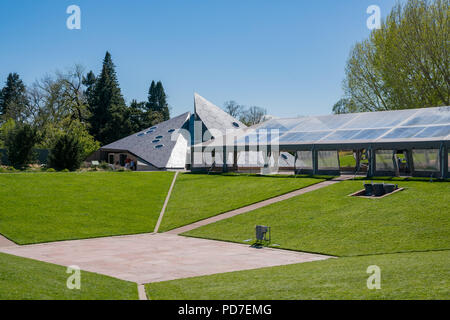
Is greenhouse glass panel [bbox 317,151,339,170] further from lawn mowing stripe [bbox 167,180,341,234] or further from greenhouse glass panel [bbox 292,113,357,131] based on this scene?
lawn mowing stripe [bbox 167,180,341,234]

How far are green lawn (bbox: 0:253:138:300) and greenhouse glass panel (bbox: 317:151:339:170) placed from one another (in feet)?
79.9

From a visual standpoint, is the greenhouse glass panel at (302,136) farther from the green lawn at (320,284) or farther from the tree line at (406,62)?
the green lawn at (320,284)

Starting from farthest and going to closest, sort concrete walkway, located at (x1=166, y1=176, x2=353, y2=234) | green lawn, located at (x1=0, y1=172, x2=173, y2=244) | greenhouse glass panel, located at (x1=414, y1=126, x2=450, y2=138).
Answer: greenhouse glass panel, located at (x1=414, y1=126, x2=450, y2=138)
concrete walkway, located at (x1=166, y1=176, x2=353, y2=234)
green lawn, located at (x1=0, y1=172, x2=173, y2=244)

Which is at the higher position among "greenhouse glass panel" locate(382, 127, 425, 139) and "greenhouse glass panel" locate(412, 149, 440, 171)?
"greenhouse glass panel" locate(382, 127, 425, 139)

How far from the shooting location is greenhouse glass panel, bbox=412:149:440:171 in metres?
27.0

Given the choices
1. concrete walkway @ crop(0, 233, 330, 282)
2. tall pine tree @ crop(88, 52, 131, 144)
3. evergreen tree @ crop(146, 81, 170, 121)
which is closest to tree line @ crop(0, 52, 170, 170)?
tall pine tree @ crop(88, 52, 131, 144)

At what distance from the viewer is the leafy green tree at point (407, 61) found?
123ft

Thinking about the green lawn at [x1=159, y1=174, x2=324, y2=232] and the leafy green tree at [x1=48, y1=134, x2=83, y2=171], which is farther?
the leafy green tree at [x1=48, y1=134, x2=83, y2=171]

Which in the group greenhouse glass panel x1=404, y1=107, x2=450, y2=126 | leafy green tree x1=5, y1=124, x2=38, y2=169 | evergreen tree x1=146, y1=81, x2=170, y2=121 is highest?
evergreen tree x1=146, y1=81, x2=170, y2=121

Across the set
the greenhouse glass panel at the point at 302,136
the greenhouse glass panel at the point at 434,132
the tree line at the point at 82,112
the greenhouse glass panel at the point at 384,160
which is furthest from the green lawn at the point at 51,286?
the tree line at the point at 82,112

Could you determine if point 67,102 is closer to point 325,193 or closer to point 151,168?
point 151,168

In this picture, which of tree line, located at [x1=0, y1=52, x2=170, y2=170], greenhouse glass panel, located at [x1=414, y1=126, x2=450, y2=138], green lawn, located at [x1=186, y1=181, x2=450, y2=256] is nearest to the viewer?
green lawn, located at [x1=186, y1=181, x2=450, y2=256]

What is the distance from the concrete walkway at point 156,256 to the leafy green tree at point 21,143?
22.5 m
